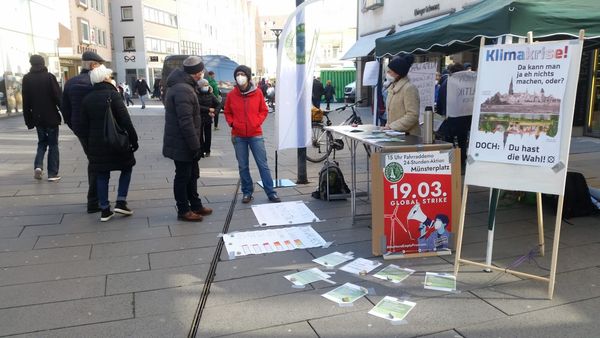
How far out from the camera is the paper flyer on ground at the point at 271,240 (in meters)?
4.52

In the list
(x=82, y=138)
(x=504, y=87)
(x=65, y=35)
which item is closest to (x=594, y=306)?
(x=504, y=87)

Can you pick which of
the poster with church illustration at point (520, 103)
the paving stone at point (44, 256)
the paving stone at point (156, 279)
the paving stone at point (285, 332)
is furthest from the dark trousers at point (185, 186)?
the poster with church illustration at point (520, 103)

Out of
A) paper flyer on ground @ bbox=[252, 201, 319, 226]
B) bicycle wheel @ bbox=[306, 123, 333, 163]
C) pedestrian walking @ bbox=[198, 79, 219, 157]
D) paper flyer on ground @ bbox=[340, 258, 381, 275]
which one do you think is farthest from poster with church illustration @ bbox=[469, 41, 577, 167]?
pedestrian walking @ bbox=[198, 79, 219, 157]

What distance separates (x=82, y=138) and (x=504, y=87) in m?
4.39

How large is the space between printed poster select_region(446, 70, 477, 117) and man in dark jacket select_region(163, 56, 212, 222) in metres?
3.55

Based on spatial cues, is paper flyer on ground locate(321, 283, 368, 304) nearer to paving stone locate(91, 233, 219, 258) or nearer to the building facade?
paving stone locate(91, 233, 219, 258)

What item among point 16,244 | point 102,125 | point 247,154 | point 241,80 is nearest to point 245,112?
point 241,80

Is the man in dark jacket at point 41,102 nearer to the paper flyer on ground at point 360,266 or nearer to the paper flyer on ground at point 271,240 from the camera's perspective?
the paper flyer on ground at point 271,240

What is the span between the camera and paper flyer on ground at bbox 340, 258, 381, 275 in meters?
3.95

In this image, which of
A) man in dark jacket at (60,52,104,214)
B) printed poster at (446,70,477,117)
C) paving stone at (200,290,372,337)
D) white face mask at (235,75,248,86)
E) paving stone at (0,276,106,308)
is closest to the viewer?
paving stone at (200,290,372,337)

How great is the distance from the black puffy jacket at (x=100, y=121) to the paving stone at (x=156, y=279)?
1750 mm

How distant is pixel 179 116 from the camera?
199 inches

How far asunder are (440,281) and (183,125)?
2.90 m

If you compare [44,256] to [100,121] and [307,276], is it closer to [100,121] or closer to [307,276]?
[100,121]
